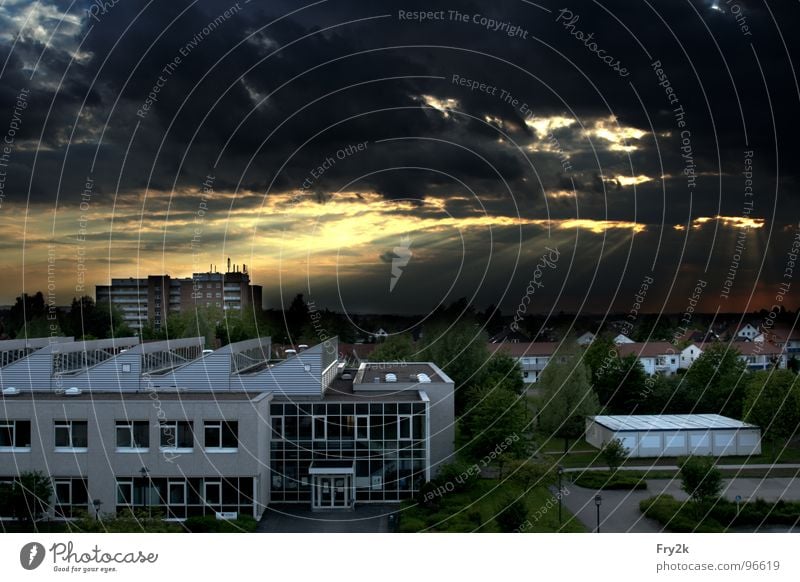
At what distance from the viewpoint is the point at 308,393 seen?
19.0 metres

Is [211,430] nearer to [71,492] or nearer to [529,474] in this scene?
[71,492]

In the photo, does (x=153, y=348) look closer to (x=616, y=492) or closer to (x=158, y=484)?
(x=158, y=484)

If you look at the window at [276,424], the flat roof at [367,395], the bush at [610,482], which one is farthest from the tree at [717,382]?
the window at [276,424]

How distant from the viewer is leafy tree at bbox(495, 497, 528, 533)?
14844 mm

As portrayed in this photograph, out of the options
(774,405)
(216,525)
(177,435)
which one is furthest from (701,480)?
(177,435)

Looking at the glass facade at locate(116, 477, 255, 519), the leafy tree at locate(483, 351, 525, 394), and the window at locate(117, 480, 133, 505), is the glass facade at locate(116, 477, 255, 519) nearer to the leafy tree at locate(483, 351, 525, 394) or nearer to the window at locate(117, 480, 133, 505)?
the window at locate(117, 480, 133, 505)

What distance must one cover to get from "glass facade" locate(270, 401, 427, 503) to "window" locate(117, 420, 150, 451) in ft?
9.73

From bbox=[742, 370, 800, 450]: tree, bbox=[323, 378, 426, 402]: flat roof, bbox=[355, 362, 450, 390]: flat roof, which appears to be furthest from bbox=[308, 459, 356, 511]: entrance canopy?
bbox=[742, 370, 800, 450]: tree

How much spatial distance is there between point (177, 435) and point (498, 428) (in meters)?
8.61

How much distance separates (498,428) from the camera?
21.3m

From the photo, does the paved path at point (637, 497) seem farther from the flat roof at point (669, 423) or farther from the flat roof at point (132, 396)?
the flat roof at point (132, 396)

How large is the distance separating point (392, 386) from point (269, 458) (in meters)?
3.82
